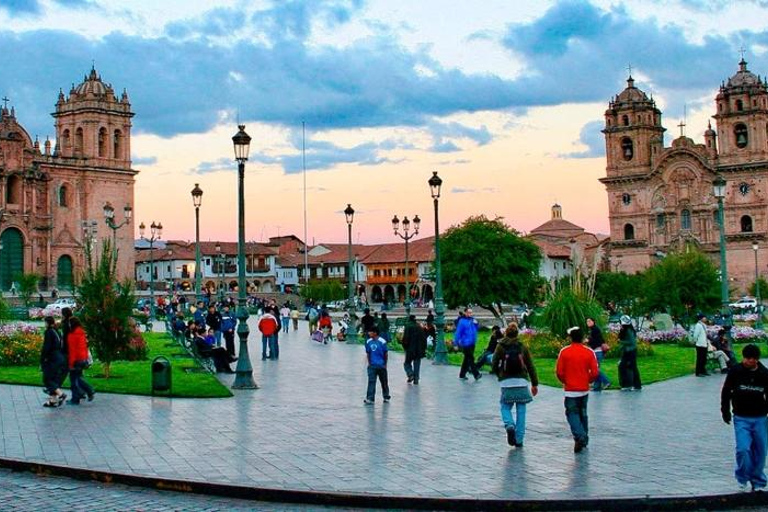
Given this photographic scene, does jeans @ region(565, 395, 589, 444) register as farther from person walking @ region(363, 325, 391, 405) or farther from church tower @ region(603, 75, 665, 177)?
church tower @ region(603, 75, 665, 177)

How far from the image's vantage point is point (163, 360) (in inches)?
709

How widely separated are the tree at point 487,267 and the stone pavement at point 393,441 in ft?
98.8

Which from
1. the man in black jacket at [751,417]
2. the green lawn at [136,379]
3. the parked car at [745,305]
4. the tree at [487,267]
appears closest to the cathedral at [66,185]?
the tree at [487,267]

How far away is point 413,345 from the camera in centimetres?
2030

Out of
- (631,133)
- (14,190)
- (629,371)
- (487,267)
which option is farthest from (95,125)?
(629,371)

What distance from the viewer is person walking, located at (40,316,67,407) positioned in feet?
53.1

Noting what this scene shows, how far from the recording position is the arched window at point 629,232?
97062mm

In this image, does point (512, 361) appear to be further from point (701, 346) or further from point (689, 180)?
point (689, 180)

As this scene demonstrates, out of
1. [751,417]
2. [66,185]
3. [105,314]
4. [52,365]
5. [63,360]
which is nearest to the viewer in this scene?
[751,417]

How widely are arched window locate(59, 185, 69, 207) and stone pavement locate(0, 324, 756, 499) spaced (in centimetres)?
6258

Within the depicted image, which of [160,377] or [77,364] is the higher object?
[77,364]

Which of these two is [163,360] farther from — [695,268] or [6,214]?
[6,214]

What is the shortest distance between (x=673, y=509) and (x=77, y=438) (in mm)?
7854

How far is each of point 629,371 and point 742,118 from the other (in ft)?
256
